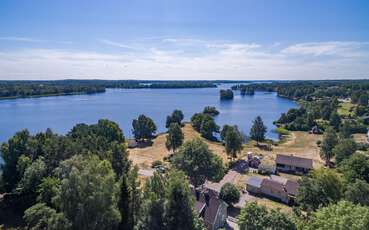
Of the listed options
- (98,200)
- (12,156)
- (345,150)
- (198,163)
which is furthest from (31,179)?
(345,150)

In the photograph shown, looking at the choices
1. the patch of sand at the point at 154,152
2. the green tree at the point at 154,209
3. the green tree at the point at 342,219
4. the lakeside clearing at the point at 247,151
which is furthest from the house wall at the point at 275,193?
the green tree at the point at 154,209

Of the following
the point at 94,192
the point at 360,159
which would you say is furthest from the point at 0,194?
the point at 360,159

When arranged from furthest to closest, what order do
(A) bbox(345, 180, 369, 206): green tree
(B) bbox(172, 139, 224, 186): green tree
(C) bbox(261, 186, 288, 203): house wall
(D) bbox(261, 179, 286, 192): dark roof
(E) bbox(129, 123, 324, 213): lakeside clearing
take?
1. (E) bbox(129, 123, 324, 213): lakeside clearing
2. (D) bbox(261, 179, 286, 192): dark roof
3. (C) bbox(261, 186, 288, 203): house wall
4. (B) bbox(172, 139, 224, 186): green tree
5. (A) bbox(345, 180, 369, 206): green tree

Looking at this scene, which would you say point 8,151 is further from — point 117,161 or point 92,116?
point 92,116

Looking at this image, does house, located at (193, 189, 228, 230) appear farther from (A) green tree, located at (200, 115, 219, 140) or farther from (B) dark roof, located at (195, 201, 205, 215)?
(A) green tree, located at (200, 115, 219, 140)

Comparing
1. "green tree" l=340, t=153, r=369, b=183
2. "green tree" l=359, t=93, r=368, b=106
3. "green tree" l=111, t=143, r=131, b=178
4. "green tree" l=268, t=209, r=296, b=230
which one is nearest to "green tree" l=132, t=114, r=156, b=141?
"green tree" l=111, t=143, r=131, b=178

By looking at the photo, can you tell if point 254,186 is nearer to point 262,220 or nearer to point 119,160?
point 119,160
